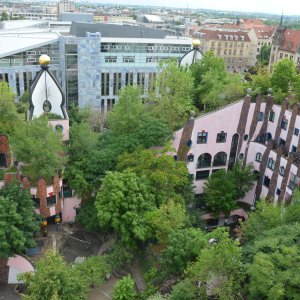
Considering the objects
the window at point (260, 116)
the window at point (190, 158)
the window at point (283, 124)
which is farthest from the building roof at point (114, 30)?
the window at point (283, 124)

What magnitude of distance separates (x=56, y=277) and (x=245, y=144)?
2363cm

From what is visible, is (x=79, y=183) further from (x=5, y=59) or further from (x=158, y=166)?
(x=5, y=59)

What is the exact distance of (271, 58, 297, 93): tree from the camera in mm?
38625

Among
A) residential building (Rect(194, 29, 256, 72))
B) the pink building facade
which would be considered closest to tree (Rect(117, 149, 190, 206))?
the pink building facade

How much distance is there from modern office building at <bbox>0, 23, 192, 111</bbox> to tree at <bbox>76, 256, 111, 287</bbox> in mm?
26849

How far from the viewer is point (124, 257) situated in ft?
92.0

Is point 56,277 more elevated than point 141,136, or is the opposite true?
point 141,136

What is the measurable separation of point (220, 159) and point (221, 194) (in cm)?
458

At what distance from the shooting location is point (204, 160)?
37.4m

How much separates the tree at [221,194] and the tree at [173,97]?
6252 millimetres

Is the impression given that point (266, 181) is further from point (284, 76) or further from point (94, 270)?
point (94, 270)

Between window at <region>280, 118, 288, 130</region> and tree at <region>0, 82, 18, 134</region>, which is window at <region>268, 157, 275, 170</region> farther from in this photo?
tree at <region>0, 82, 18, 134</region>

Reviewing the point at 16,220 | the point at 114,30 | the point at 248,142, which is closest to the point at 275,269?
the point at 16,220

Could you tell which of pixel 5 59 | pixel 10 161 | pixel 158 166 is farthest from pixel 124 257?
pixel 5 59
